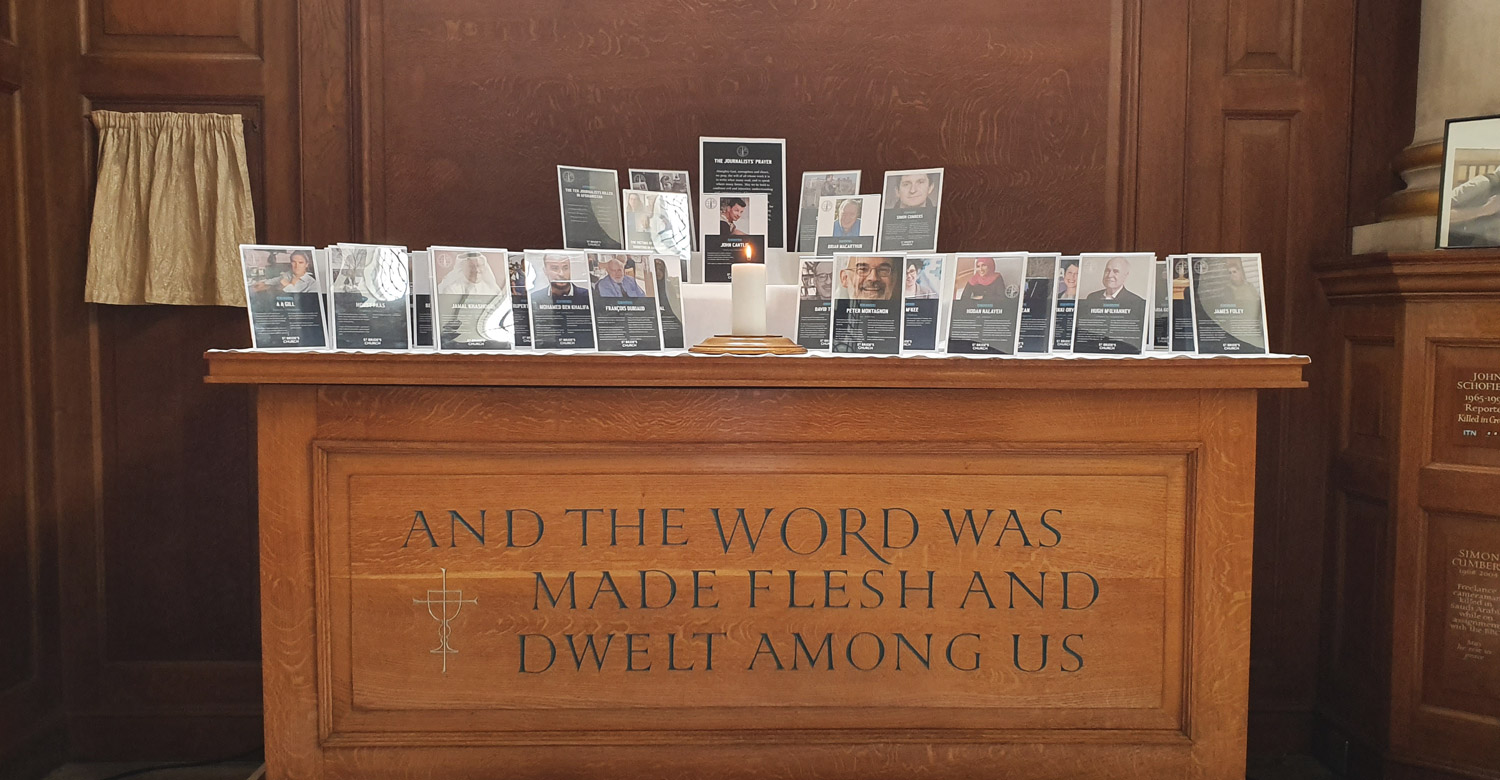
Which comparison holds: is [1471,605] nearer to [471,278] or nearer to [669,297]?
[669,297]

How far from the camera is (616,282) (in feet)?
6.13

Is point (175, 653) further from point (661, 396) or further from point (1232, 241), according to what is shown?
point (1232, 241)

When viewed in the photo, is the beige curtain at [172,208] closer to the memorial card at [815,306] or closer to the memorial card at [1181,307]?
the memorial card at [815,306]

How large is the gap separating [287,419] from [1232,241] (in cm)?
248

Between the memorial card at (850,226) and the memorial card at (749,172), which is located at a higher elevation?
the memorial card at (749,172)

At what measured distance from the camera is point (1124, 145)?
106 inches

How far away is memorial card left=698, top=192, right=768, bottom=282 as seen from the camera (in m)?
2.29

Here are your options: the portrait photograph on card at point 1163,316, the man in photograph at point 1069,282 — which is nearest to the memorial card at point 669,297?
the man in photograph at point 1069,282

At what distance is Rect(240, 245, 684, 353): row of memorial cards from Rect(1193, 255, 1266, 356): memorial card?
1.10 meters

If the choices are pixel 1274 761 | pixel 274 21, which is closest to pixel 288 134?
pixel 274 21

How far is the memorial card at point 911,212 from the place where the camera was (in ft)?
7.23

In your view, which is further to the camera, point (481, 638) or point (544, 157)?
point (544, 157)

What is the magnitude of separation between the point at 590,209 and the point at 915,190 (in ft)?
2.56

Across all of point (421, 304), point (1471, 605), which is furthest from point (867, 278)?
point (1471, 605)
